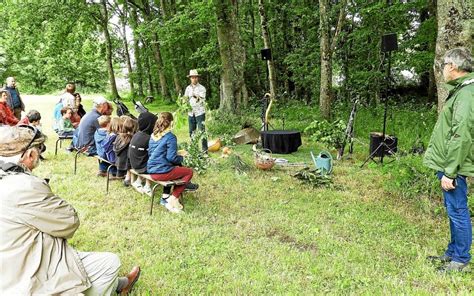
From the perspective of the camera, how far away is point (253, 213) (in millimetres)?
4887

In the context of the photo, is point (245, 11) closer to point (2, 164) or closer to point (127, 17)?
point (127, 17)

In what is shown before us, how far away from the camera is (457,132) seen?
300 cm

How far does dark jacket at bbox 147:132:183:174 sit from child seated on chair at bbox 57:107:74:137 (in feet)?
12.4

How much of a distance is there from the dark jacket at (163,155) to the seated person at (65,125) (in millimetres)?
3767

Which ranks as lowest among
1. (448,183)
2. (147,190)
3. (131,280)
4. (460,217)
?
(131,280)

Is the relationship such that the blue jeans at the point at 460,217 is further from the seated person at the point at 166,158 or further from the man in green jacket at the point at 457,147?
the seated person at the point at 166,158

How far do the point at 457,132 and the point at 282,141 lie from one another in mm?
5466

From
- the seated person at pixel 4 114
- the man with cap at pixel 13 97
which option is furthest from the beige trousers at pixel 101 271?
the man with cap at pixel 13 97

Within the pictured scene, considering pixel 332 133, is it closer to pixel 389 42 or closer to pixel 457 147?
pixel 389 42

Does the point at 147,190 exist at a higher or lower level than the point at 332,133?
lower

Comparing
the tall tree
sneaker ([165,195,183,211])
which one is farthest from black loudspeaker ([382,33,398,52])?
sneaker ([165,195,183,211])

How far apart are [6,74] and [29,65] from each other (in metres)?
2.06

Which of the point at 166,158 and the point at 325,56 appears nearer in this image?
the point at 166,158

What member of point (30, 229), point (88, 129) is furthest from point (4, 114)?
point (30, 229)
